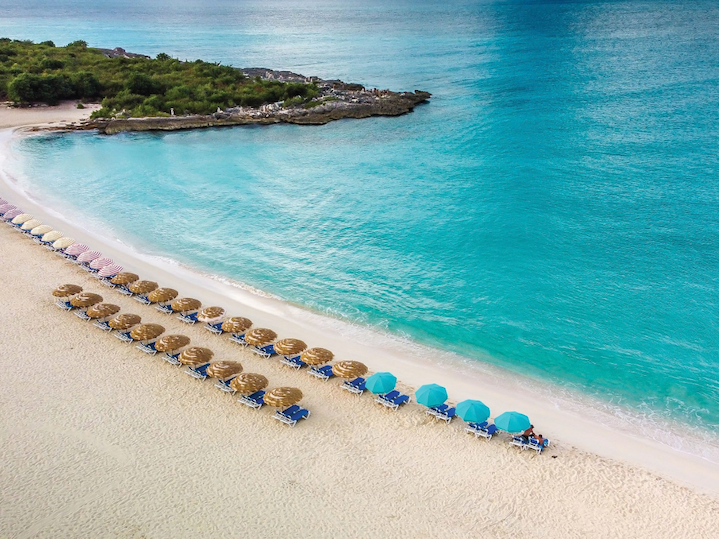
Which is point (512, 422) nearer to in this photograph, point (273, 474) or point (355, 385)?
point (355, 385)

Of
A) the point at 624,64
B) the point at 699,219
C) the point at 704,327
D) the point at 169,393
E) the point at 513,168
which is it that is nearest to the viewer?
the point at 169,393

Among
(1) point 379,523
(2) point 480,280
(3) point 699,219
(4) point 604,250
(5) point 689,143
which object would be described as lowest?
(1) point 379,523

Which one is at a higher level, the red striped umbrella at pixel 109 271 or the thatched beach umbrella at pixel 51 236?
the thatched beach umbrella at pixel 51 236

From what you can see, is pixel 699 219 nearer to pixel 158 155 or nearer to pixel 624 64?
pixel 158 155

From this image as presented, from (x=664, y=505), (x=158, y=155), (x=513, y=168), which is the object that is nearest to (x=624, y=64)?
(x=513, y=168)

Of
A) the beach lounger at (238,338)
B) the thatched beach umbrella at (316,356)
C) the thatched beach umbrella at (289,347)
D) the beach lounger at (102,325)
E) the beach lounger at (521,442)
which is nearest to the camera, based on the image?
the beach lounger at (521,442)

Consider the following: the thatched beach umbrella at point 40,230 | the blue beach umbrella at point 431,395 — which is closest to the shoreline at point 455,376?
the blue beach umbrella at point 431,395

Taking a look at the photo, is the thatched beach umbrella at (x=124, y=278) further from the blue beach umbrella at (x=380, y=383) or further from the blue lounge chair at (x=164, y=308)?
the blue beach umbrella at (x=380, y=383)
